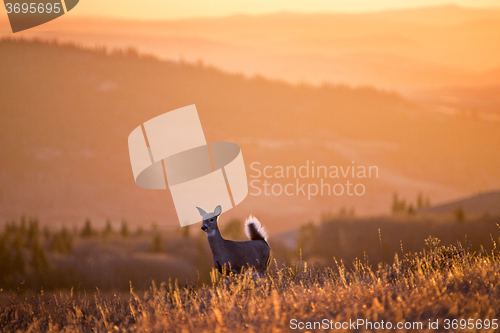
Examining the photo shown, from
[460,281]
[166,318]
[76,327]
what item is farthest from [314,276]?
[76,327]

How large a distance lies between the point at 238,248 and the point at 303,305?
3685mm

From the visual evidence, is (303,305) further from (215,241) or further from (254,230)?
(254,230)

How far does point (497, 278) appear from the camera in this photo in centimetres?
759

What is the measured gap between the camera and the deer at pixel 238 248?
1022cm

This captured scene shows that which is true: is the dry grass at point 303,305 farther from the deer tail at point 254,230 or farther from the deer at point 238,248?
the deer tail at point 254,230

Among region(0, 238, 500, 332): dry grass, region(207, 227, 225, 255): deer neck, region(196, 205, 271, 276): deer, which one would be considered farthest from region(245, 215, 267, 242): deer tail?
region(0, 238, 500, 332): dry grass

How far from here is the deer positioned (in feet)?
33.5

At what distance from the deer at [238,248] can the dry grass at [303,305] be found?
55 cm

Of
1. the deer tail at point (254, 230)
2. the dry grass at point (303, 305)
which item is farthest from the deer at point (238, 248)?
the dry grass at point (303, 305)

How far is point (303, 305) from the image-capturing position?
727 centimetres

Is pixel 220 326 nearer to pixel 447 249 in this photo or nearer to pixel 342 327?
pixel 342 327

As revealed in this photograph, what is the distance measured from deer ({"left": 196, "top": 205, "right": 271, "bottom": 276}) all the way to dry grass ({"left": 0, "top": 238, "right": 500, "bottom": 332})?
1.79 ft

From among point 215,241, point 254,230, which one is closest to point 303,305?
point 215,241

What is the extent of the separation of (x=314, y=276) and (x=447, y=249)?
3.14m
